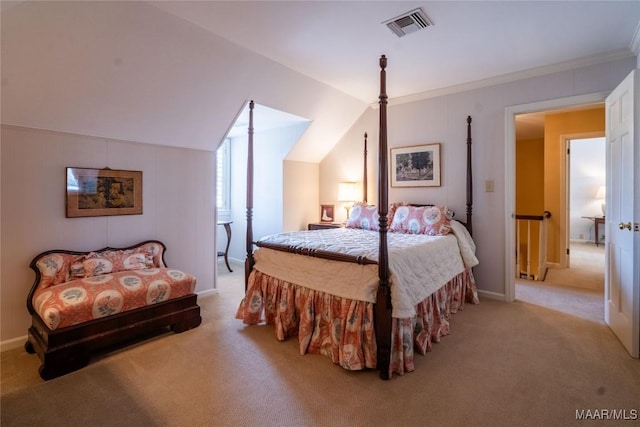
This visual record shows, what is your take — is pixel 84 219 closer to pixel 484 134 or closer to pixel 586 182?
pixel 484 134

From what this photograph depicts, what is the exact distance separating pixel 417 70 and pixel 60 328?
3804 millimetres

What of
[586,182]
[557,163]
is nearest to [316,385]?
[557,163]

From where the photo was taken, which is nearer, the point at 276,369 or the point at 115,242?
the point at 276,369

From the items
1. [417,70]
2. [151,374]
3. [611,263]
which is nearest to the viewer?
[151,374]

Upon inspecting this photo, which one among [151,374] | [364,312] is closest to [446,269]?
[364,312]

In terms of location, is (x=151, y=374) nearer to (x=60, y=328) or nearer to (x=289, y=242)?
(x=60, y=328)

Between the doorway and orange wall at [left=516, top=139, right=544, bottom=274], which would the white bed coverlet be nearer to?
the doorway

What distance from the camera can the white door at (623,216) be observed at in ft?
7.46

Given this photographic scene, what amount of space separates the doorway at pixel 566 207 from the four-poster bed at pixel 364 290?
4.07ft

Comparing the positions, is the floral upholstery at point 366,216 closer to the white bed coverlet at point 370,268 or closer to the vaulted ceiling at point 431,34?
the white bed coverlet at point 370,268

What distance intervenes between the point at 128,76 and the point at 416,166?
3271 millimetres

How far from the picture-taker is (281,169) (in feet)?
15.9

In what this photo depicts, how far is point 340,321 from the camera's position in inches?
90.1
